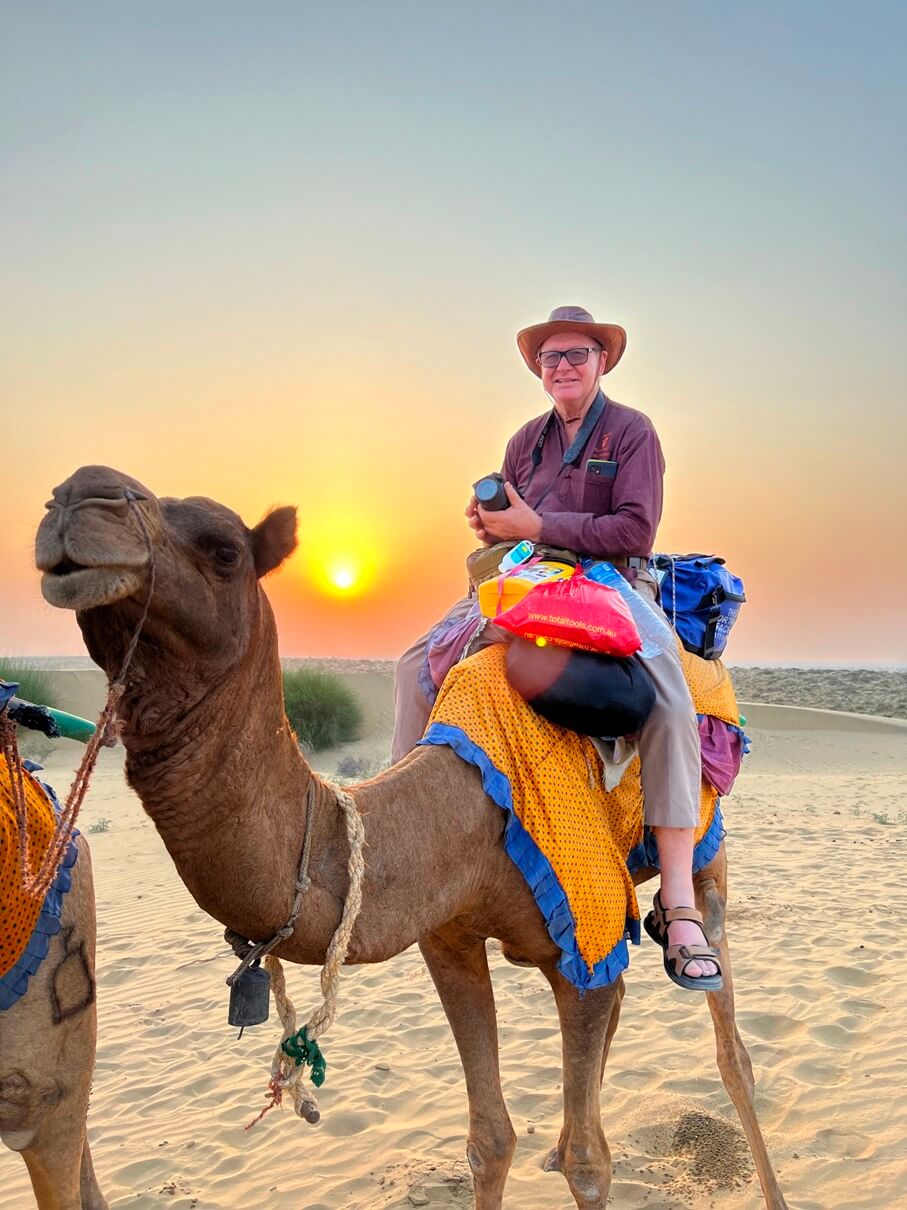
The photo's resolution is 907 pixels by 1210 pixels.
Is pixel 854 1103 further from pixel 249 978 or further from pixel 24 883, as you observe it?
pixel 24 883

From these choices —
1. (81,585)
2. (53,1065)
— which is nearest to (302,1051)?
(53,1065)

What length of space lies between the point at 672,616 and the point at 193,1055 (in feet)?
13.6

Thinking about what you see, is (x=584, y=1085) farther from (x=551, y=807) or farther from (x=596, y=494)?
(x=596, y=494)

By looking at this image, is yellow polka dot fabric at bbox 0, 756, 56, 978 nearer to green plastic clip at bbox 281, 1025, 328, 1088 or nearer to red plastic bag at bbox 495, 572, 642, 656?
green plastic clip at bbox 281, 1025, 328, 1088

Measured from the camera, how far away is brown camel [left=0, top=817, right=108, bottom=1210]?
2.47 metres

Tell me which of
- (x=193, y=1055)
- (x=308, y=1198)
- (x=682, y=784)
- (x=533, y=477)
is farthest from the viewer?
(x=193, y=1055)

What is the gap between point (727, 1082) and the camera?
4.22 meters

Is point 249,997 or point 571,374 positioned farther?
point 571,374

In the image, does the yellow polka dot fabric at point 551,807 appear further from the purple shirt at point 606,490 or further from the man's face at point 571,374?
the man's face at point 571,374

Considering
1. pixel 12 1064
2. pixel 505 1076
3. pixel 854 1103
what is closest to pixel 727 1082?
pixel 854 1103

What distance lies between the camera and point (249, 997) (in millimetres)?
2326

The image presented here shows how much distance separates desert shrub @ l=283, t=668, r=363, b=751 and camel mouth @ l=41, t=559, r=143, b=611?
20387 mm

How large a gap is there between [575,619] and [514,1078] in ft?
11.6

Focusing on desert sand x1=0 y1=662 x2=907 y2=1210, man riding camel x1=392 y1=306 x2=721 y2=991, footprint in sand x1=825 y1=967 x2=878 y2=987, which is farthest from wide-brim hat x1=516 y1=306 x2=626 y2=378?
footprint in sand x1=825 y1=967 x2=878 y2=987
